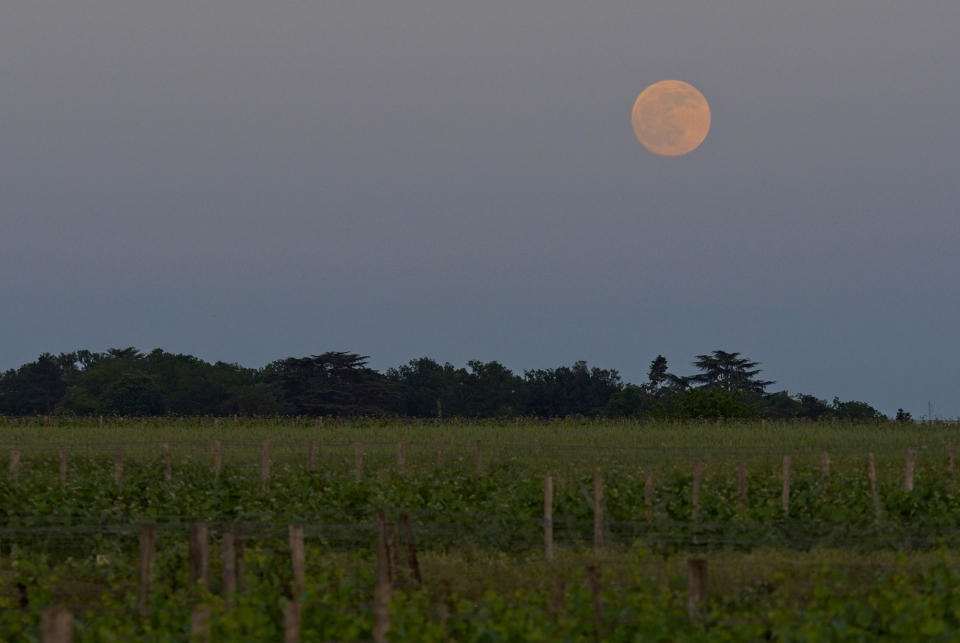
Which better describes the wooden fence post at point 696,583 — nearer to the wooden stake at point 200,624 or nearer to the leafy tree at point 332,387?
the wooden stake at point 200,624

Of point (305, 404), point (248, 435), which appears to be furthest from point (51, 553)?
point (305, 404)

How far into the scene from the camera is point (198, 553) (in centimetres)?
1370

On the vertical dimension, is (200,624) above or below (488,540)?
above

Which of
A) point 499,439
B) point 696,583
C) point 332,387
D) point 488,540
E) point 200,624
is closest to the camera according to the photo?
point 200,624

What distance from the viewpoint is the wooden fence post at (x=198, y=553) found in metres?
13.5

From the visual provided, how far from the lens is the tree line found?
104m

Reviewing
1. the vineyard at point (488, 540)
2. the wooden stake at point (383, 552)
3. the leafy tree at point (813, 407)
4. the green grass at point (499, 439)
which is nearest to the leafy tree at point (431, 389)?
the leafy tree at point (813, 407)

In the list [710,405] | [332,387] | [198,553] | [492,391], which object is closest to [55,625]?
[198,553]

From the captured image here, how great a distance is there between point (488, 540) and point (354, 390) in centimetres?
8302

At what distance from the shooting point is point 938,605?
11953mm

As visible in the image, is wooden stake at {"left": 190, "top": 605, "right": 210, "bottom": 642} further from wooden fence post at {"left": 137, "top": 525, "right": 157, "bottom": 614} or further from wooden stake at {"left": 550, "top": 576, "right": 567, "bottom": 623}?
wooden fence post at {"left": 137, "top": 525, "right": 157, "bottom": 614}

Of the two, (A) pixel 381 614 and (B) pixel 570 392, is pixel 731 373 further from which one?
(A) pixel 381 614

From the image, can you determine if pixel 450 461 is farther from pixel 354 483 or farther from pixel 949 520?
pixel 949 520

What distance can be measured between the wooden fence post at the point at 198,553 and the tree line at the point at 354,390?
3448 inches
